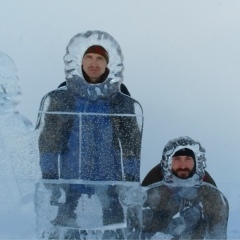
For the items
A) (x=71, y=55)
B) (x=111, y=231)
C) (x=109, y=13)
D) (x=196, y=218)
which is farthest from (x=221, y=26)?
(x=111, y=231)

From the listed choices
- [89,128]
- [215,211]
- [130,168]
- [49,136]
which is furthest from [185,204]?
[49,136]

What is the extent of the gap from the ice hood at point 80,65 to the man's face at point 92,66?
0.06ft

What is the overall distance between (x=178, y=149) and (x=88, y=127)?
1.06ft

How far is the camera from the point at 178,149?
77.6 inches

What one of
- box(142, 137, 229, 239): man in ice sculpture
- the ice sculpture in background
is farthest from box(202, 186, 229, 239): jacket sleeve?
the ice sculpture in background

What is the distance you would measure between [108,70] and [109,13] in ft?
0.72

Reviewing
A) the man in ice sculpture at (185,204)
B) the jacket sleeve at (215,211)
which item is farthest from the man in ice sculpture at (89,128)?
the jacket sleeve at (215,211)

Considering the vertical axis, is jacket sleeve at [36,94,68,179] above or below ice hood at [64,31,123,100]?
below

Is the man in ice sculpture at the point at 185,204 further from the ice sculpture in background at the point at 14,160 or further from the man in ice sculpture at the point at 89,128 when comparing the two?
the ice sculpture in background at the point at 14,160

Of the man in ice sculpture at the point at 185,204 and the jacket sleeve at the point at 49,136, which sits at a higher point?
the jacket sleeve at the point at 49,136

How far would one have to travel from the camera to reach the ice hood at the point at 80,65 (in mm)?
1970

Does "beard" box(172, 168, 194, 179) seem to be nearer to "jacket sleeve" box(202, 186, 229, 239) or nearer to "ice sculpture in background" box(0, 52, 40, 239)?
"jacket sleeve" box(202, 186, 229, 239)

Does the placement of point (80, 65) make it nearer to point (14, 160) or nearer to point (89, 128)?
point (89, 128)

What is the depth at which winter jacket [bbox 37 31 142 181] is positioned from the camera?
1.97m
